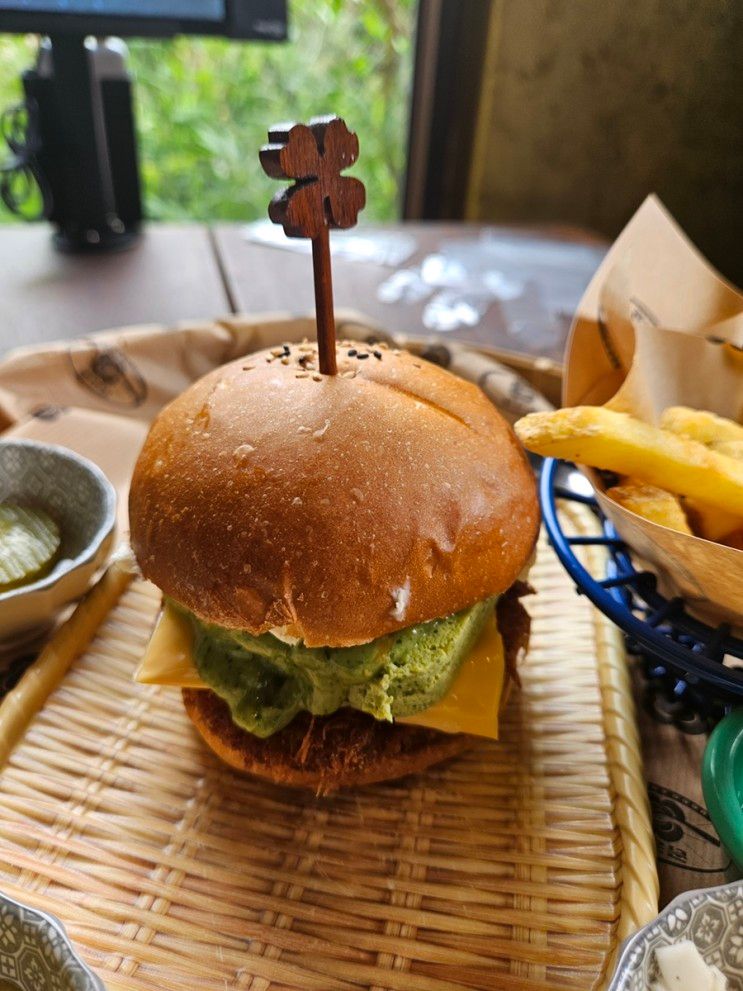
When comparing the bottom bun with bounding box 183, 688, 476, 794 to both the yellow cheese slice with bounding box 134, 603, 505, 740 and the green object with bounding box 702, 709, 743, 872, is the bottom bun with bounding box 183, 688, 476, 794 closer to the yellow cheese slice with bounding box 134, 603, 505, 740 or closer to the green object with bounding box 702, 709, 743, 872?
the yellow cheese slice with bounding box 134, 603, 505, 740

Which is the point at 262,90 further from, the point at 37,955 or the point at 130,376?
the point at 37,955

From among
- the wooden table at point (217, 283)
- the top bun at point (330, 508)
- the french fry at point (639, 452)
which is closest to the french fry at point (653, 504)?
the french fry at point (639, 452)

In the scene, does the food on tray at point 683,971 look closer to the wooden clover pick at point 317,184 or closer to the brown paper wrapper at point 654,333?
the brown paper wrapper at point 654,333

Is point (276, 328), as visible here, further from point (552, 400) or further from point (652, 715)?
point (652, 715)

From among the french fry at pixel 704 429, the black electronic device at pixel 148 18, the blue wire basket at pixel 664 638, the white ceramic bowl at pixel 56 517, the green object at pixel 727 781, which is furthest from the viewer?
the black electronic device at pixel 148 18

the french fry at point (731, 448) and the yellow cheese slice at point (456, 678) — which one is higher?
the french fry at point (731, 448)

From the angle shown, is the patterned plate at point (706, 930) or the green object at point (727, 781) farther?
the green object at point (727, 781)
